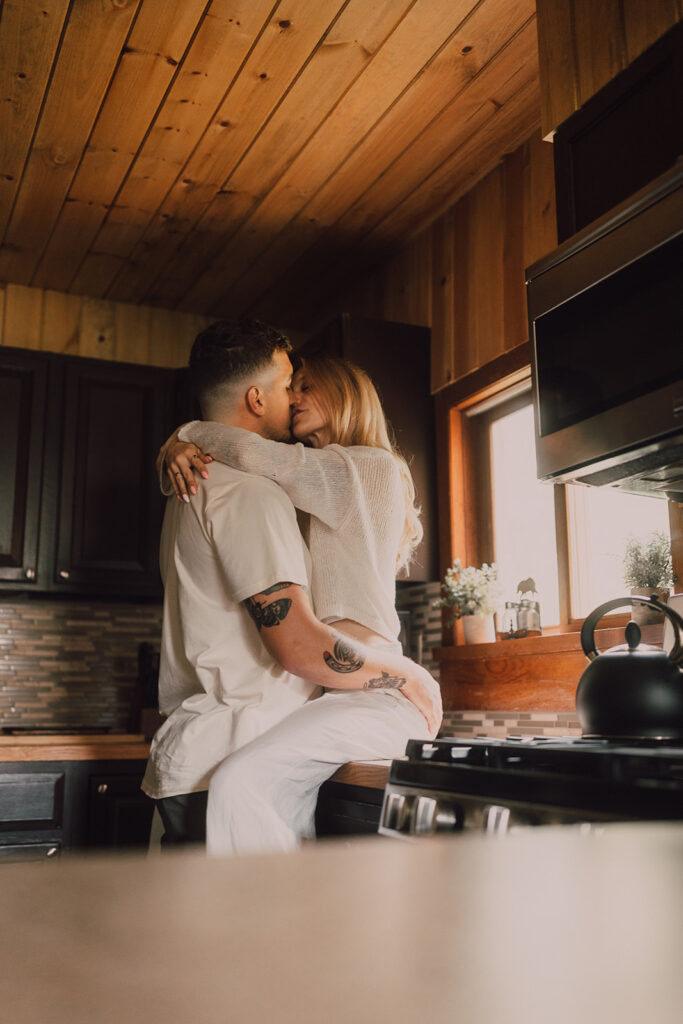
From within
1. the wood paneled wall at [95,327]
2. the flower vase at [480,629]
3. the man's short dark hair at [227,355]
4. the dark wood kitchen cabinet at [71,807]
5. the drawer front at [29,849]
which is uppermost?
the wood paneled wall at [95,327]

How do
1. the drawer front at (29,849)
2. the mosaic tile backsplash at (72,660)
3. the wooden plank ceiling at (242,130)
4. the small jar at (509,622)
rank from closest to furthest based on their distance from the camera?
1. the wooden plank ceiling at (242,130)
2. the drawer front at (29,849)
3. the small jar at (509,622)
4. the mosaic tile backsplash at (72,660)

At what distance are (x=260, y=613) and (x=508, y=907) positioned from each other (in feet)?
5.33

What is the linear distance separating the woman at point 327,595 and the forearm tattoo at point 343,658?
0.07 metres

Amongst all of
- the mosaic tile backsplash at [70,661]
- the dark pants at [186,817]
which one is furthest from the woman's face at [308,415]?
the mosaic tile backsplash at [70,661]

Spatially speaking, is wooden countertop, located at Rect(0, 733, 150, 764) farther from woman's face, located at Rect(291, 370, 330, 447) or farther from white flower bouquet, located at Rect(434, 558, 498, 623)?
woman's face, located at Rect(291, 370, 330, 447)

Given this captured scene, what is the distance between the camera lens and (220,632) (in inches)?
69.5

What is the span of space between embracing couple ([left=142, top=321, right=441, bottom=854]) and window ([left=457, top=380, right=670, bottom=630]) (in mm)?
747

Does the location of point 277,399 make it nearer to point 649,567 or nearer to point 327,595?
point 327,595

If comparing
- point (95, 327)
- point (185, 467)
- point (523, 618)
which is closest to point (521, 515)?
point (523, 618)

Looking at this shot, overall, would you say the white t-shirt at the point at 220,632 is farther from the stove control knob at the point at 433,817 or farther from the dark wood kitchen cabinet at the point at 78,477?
the dark wood kitchen cabinet at the point at 78,477

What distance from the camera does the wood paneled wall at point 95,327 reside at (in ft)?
12.0

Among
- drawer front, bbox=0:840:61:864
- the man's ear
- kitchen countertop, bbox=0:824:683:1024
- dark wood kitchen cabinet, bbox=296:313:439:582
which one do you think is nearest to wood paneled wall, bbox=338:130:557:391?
dark wood kitchen cabinet, bbox=296:313:439:582

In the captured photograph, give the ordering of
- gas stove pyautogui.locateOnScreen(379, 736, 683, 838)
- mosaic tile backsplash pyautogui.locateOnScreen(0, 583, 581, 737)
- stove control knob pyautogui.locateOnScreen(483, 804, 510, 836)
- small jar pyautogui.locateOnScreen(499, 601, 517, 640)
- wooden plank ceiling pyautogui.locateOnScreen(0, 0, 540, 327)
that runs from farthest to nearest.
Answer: mosaic tile backsplash pyautogui.locateOnScreen(0, 583, 581, 737) < small jar pyautogui.locateOnScreen(499, 601, 517, 640) < wooden plank ceiling pyautogui.locateOnScreen(0, 0, 540, 327) < stove control knob pyautogui.locateOnScreen(483, 804, 510, 836) < gas stove pyautogui.locateOnScreen(379, 736, 683, 838)

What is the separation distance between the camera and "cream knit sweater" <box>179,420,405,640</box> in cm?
183
